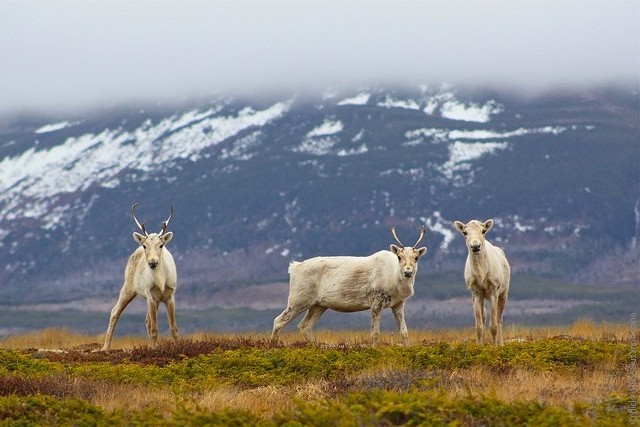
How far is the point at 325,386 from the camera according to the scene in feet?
50.0

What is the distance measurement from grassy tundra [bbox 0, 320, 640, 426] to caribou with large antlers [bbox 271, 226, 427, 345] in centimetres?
316

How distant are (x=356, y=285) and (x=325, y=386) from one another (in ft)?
28.1

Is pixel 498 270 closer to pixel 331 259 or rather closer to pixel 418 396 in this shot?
pixel 331 259

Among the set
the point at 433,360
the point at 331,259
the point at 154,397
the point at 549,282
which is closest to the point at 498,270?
the point at 331,259

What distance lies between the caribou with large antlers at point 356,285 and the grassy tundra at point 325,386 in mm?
3164

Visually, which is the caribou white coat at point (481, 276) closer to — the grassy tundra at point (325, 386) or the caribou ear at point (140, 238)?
the grassy tundra at point (325, 386)

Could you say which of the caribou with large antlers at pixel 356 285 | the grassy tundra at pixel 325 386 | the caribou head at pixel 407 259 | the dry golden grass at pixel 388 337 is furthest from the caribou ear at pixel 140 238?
the caribou head at pixel 407 259

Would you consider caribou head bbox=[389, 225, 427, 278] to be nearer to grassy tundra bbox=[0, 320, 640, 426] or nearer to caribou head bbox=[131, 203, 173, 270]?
grassy tundra bbox=[0, 320, 640, 426]

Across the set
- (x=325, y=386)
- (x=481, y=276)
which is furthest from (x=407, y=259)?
(x=325, y=386)

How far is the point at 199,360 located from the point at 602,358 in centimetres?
606

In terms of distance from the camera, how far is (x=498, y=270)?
72.4 feet

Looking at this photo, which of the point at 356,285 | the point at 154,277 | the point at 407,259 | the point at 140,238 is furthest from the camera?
the point at 140,238

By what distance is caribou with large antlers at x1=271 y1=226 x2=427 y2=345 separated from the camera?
74.6 ft

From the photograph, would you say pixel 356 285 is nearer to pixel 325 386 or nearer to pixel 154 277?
pixel 154 277
